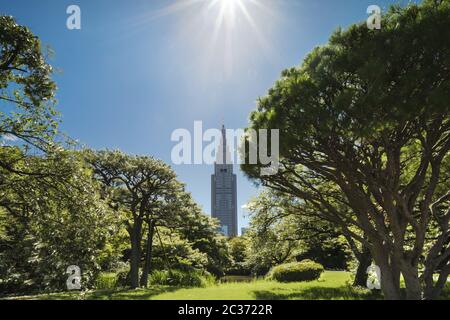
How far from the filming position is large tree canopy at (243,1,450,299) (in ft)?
27.5

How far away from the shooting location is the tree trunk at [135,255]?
23297 mm

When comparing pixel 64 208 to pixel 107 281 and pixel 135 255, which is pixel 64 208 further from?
pixel 107 281

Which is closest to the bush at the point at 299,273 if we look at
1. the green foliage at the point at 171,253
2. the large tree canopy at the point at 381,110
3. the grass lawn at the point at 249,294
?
the grass lawn at the point at 249,294

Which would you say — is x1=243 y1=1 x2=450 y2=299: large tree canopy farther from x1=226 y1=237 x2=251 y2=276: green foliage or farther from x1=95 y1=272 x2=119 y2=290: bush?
x1=226 y1=237 x2=251 y2=276: green foliage

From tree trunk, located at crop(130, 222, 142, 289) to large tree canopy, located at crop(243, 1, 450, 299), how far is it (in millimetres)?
15032

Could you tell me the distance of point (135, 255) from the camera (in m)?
23.8

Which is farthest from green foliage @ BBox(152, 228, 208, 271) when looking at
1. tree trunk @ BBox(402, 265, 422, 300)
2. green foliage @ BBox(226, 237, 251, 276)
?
green foliage @ BBox(226, 237, 251, 276)

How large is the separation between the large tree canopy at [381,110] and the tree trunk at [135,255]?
1503 centimetres

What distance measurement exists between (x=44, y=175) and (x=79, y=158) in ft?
3.79

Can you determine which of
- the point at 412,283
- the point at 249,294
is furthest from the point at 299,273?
the point at 412,283

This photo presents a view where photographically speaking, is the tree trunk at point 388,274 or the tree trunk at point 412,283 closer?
the tree trunk at point 412,283

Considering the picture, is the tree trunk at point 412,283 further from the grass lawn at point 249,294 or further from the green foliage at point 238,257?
the green foliage at point 238,257

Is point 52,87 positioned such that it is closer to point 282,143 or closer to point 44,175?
point 44,175

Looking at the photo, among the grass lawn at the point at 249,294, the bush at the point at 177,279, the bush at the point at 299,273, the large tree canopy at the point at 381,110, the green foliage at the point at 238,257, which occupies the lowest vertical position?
the green foliage at the point at 238,257
